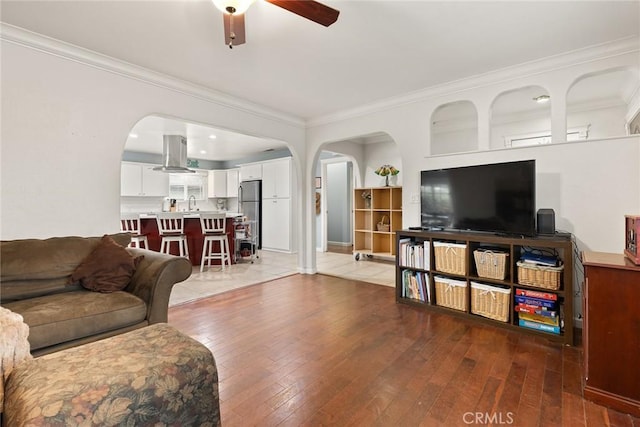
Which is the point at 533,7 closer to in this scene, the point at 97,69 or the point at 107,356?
the point at 107,356

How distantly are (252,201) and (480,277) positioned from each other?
602 cm

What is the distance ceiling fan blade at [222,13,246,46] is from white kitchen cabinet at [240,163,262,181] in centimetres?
583

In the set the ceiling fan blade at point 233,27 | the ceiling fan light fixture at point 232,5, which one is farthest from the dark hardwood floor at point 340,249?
the ceiling fan light fixture at point 232,5

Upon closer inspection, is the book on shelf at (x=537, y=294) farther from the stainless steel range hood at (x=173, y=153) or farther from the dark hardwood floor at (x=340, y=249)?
the stainless steel range hood at (x=173, y=153)

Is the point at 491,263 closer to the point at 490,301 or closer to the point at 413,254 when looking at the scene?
the point at 490,301

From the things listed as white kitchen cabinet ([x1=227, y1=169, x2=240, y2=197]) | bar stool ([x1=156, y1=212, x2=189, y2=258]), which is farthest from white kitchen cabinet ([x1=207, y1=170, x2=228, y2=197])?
bar stool ([x1=156, y1=212, x2=189, y2=258])

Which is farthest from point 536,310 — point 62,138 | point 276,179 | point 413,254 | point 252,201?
point 252,201

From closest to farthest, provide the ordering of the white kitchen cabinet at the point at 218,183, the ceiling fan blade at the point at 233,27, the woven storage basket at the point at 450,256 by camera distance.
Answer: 1. the ceiling fan blade at the point at 233,27
2. the woven storage basket at the point at 450,256
3. the white kitchen cabinet at the point at 218,183

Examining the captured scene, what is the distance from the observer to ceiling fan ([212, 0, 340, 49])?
164 cm

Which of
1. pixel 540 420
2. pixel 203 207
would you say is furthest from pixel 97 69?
pixel 203 207

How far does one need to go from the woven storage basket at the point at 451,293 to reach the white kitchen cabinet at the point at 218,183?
6882 mm

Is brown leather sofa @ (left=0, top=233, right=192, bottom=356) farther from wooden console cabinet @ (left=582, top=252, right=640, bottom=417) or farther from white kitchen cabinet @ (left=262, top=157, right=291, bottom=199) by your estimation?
white kitchen cabinet @ (left=262, top=157, right=291, bottom=199)

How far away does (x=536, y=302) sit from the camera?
2.52m

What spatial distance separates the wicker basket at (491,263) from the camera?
8.92 feet
